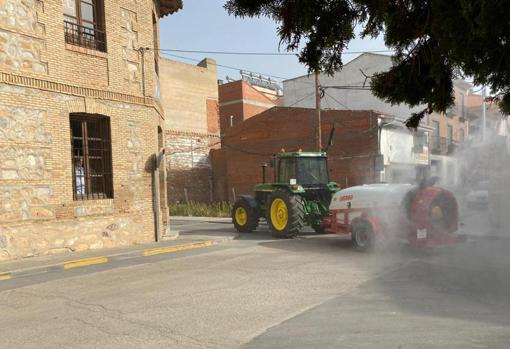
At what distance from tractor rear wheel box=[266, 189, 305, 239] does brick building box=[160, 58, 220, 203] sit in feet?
62.0

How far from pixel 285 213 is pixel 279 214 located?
327mm

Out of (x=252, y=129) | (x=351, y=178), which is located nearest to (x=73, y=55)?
(x=351, y=178)

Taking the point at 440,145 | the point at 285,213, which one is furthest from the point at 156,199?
the point at 440,145

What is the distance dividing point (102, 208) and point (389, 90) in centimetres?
1029

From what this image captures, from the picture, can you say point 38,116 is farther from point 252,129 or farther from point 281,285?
point 252,129

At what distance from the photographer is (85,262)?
957cm

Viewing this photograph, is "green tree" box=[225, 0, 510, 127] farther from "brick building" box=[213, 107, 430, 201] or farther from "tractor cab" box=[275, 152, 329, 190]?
"brick building" box=[213, 107, 430, 201]

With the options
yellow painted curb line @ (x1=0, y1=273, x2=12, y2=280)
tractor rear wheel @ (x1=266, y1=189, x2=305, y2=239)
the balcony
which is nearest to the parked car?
tractor rear wheel @ (x1=266, y1=189, x2=305, y2=239)

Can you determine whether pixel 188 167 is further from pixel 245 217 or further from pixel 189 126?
pixel 245 217

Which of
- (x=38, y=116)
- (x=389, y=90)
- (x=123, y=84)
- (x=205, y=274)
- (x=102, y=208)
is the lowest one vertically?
(x=205, y=274)

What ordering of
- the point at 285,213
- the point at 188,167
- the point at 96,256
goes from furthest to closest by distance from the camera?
the point at 188,167 < the point at 285,213 < the point at 96,256

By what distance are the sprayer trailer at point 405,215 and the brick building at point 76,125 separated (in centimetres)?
597

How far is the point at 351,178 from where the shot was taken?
26359 millimetres

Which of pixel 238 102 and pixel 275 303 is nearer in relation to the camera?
pixel 275 303
